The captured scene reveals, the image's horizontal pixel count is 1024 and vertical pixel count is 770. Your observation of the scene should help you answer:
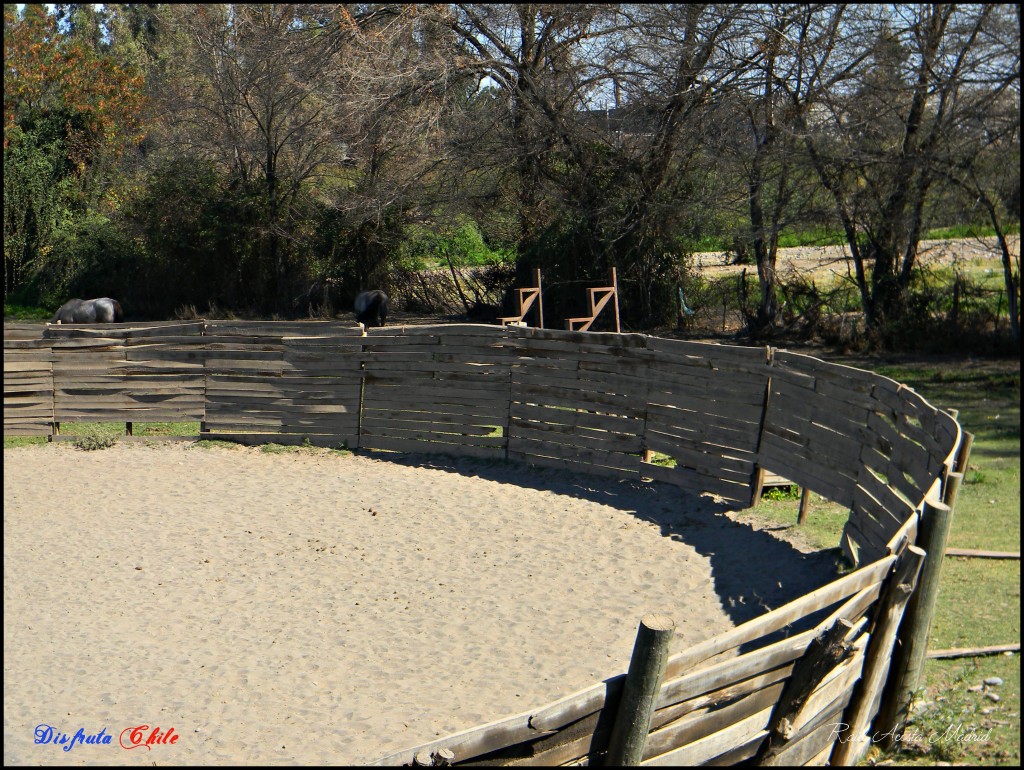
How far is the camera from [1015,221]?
16109 mm

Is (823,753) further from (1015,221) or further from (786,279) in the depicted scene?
(786,279)

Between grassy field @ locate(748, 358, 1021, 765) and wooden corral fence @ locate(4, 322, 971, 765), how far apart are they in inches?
11.5

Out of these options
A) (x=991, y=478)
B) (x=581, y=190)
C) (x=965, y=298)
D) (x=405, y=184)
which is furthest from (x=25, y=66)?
(x=991, y=478)

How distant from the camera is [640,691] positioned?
364 cm

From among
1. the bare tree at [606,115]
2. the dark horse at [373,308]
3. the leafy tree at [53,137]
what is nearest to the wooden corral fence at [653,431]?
the dark horse at [373,308]

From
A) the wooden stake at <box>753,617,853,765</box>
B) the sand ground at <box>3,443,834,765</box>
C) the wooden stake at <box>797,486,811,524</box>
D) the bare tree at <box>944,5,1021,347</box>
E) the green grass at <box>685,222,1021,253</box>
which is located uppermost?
the bare tree at <box>944,5,1021,347</box>

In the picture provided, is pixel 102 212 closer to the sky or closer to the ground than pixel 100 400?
closer to the sky

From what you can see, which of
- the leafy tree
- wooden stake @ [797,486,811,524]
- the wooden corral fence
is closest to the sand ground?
wooden stake @ [797,486,811,524]

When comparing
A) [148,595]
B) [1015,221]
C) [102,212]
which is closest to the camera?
[148,595]

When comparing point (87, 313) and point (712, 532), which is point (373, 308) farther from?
point (712, 532)

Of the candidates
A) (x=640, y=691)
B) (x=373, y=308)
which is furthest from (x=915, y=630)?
(x=373, y=308)

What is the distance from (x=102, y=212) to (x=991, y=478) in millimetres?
27092

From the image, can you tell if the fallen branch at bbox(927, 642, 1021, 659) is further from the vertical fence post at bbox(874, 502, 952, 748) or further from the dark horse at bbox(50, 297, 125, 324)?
the dark horse at bbox(50, 297, 125, 324)

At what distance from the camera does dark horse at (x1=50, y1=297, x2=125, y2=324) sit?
20.1 meters
